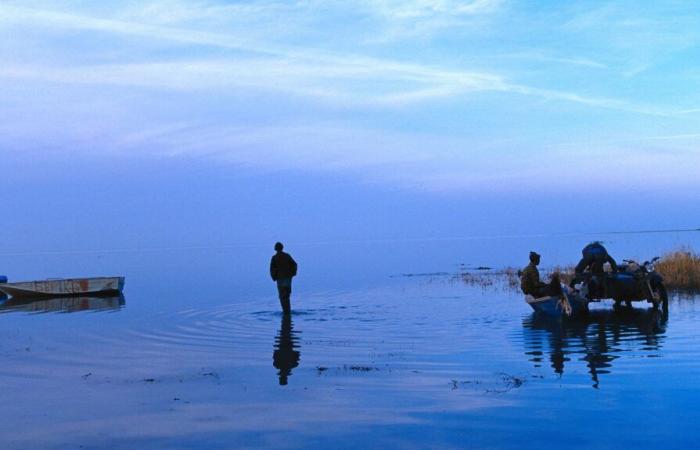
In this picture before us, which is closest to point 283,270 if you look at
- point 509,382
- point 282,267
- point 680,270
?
point 282,267

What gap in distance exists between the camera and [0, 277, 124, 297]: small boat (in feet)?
115

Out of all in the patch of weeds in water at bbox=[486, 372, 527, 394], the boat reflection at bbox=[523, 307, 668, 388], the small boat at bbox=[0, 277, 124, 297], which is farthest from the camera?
the small boat at bbox=[0, 277, 124, 297]

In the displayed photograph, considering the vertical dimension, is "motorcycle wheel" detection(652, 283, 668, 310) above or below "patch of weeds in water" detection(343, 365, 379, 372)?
above

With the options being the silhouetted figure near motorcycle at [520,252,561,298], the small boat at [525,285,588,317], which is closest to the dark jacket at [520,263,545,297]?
the silhouetted figure near motorcycle at [520,252,561,298]

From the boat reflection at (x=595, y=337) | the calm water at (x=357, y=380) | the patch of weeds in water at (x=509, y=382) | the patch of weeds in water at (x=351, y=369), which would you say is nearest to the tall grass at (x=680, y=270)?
the calm water at (x=357, y=380)

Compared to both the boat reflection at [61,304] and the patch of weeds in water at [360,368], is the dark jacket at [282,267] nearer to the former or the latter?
the boat reflection at [61,304]

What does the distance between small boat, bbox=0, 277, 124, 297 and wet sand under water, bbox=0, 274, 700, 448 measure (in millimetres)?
13673

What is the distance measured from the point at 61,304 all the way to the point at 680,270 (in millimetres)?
25282

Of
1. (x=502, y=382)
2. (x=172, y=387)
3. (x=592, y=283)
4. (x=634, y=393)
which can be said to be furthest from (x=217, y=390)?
(x=592, y=283)

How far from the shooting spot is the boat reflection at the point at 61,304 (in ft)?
94.6

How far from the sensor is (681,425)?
8734 millimetres

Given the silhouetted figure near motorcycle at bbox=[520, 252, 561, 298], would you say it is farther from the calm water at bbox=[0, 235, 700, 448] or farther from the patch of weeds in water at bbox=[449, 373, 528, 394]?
the patch of weeds in water at bbox=[449, 373, 528, 394]

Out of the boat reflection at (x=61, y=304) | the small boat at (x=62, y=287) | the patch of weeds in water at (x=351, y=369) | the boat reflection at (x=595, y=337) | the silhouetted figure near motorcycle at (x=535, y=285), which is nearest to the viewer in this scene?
the patch of weeds in water at (x=351, y=369)

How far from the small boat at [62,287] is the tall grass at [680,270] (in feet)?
81.2
